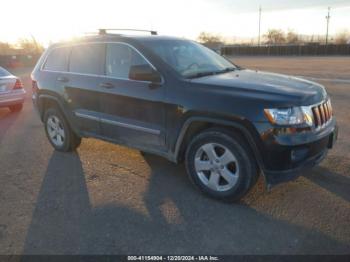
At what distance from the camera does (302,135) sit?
10.4 ft

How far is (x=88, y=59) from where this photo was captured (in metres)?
→ 4.69

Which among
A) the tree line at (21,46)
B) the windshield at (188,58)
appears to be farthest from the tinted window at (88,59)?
the tree line at (21,46)

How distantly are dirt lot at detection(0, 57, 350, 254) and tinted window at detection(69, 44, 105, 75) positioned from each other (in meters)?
1.38

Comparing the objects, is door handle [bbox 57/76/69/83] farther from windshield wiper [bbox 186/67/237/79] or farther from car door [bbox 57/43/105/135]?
windshield wiper [bbox 186/67/237/79]

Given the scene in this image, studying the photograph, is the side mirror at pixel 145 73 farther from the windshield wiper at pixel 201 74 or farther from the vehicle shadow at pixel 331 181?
the vehicle shadow at pixel 331 181

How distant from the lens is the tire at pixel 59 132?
17.3 feet

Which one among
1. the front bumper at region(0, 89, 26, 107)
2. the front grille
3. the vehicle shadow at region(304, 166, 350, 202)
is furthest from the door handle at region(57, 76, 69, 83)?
the front bumper at region(0, 89, 26, 107)

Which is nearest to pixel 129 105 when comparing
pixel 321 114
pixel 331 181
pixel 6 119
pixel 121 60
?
pixel 121 60

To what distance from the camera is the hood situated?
319 cm

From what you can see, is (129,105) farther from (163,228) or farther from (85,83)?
(163,228)

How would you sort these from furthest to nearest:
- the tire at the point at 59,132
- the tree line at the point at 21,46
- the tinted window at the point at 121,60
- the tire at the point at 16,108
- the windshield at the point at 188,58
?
the tree line at the point at 21,46, the tire at the point at 16,108, the tire at the point at 59,132, the tinted window at the point at 121,60, the windshield at the point at 188,58

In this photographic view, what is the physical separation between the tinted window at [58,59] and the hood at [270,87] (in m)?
2.46

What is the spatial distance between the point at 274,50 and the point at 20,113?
2075 inches

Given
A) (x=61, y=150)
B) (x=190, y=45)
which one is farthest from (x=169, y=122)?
(x=61, y=150)
